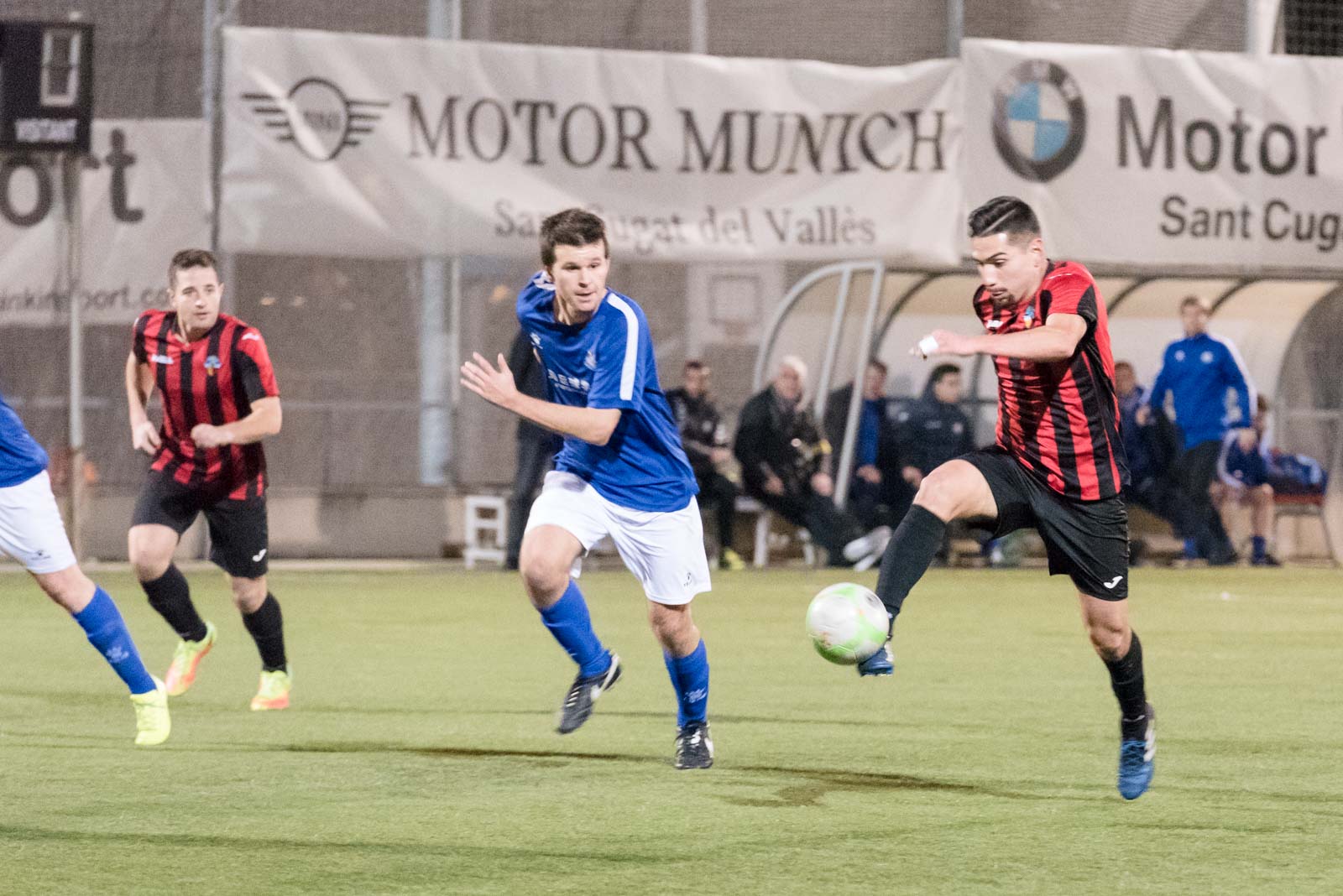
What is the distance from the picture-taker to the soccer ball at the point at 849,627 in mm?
5359

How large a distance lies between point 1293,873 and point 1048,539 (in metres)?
1.36

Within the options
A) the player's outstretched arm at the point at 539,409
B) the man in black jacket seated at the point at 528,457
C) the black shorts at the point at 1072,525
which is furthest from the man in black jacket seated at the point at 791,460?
the black shorts at the point at 1072,525

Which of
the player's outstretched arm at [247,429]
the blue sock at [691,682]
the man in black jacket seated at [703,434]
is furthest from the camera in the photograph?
the man in black jacket seated at [703,434]

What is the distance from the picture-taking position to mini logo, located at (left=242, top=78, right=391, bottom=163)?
575 inches

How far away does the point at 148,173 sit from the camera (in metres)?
15.0

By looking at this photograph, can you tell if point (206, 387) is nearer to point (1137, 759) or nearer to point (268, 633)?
point (268, 633)

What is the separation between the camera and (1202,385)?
1578 cm

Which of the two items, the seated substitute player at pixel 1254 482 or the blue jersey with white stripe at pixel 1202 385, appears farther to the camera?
the seated substitute player at pixel 1254 482

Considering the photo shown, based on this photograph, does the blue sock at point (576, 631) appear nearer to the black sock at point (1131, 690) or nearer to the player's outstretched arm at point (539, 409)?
the player's outstretched arm at point (539, 409)

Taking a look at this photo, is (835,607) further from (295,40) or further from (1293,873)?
(295,40)

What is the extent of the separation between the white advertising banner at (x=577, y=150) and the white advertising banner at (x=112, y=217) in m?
0.59

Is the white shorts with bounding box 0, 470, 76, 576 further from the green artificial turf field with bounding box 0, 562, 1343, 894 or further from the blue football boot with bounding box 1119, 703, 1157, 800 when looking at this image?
the blue football boot with bounding box 1119, 703, 1157, 800

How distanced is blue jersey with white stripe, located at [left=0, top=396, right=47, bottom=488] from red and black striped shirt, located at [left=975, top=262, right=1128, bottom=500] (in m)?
3.15

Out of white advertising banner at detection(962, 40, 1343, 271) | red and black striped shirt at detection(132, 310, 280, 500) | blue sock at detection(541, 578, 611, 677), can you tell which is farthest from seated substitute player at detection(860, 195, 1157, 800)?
white advertising banner at detection(962, 40, 1343, 271)
